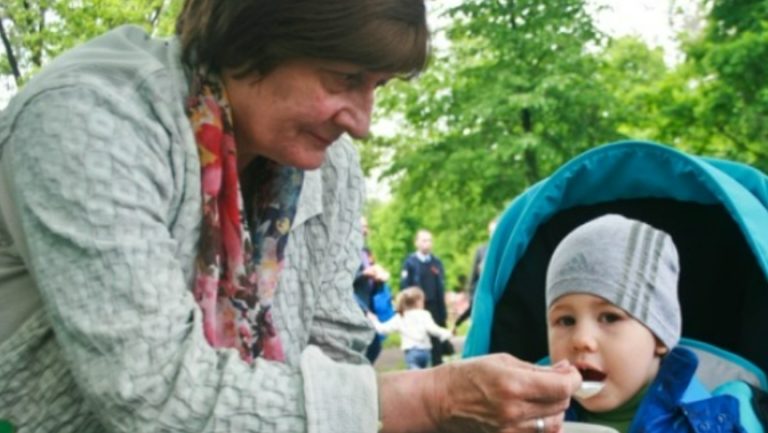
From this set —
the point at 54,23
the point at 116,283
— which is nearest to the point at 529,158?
the point at 54,23

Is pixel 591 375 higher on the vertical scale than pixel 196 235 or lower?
lower

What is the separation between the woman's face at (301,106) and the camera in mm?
1942

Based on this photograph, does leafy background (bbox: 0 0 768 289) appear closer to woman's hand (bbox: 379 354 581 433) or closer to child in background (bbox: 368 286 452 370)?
child in background (bbox: 368 286 452 370)

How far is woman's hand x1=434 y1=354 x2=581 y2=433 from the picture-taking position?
5.28ft

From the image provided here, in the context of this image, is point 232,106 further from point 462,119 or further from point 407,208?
point 407,208

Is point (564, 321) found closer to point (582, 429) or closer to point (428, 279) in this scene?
point (582, 429)

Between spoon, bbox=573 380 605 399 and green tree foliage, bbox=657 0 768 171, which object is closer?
spoon, bbox=573 380 605 399

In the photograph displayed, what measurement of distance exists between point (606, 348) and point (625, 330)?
0.08 m

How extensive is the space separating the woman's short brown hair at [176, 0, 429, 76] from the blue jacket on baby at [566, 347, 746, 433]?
1152 millimetres

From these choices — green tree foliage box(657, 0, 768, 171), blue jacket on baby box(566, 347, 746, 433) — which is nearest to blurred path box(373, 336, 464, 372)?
green tree foliage box(657, 0, 768, 171)

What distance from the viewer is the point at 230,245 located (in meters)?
1.95

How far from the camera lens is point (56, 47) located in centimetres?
454

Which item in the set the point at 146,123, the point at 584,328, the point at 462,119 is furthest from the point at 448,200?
the point at 146,123

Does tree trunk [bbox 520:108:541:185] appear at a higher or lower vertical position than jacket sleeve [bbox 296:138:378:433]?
higher
